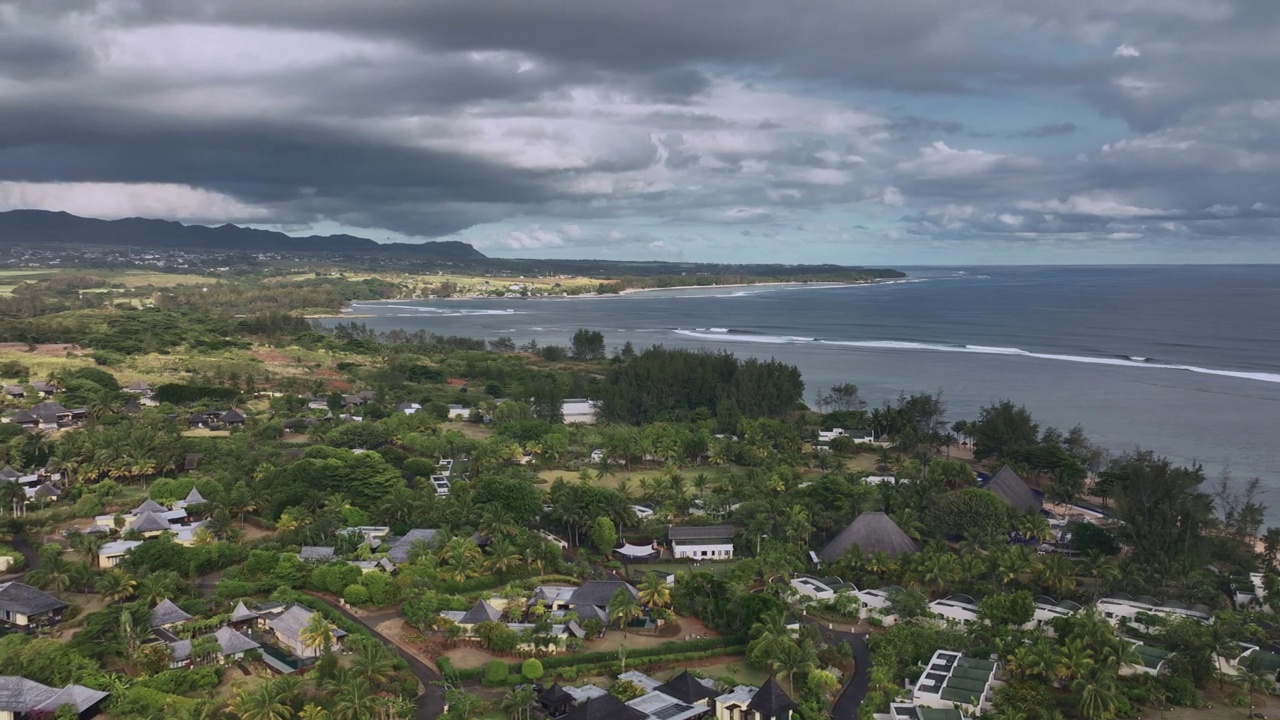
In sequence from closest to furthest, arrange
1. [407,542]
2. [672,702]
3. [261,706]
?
[261,706] < [672,702] < [407,542]

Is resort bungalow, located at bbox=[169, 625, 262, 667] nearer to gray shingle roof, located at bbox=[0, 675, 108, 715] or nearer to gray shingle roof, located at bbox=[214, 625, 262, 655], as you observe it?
gray shingle roof, located at bbox=[214, 625, 262, 655]

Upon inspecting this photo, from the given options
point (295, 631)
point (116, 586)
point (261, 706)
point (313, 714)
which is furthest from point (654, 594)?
point (116, 586)

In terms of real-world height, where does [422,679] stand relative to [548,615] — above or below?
Answer: below

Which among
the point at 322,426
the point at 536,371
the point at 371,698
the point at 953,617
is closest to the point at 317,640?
the point at 371,698

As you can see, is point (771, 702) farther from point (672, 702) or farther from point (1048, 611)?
point (1048, 611)

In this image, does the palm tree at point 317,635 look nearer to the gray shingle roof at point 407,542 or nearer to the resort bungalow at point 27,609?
the gray shingle roof at point 407,542

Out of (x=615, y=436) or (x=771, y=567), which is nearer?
(x=771, y=567)

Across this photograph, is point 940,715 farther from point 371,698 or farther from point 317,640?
point 317,640
